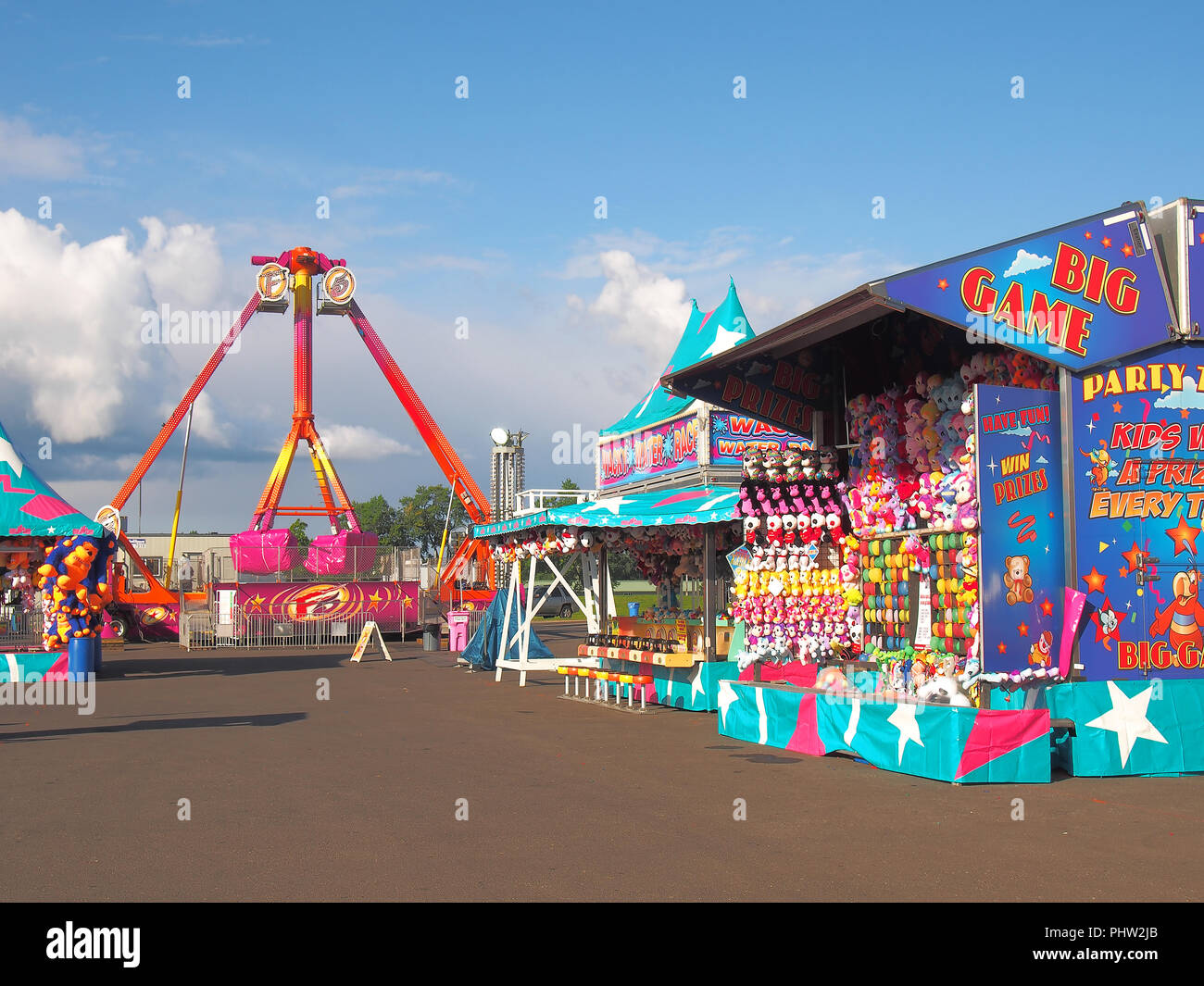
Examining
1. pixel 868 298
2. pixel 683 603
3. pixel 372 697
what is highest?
pixel 868 298

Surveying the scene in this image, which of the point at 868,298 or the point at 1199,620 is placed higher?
the point at 868,298

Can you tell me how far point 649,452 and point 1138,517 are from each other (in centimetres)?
1003

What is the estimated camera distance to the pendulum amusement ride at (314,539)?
3328 cm

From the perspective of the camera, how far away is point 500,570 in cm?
5097

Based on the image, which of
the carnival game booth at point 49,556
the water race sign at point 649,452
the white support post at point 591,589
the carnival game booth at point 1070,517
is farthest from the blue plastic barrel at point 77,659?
the carnival game booth at point 1070,517

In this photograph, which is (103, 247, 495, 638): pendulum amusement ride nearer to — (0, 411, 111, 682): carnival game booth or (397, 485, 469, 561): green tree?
(0, 411, 111, 682): carnival game booth

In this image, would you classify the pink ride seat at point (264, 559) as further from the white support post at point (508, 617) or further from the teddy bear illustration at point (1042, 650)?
the teddy bear illustration at point (1042, 650)

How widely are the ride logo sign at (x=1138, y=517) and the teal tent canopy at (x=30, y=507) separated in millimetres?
17326

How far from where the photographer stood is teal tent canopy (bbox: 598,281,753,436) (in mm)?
19219

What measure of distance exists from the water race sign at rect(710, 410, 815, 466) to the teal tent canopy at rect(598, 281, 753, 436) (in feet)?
3.76

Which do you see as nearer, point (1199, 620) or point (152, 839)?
point (152, 839)

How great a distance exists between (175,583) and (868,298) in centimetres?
4252

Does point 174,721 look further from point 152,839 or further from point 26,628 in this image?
point 26,628
